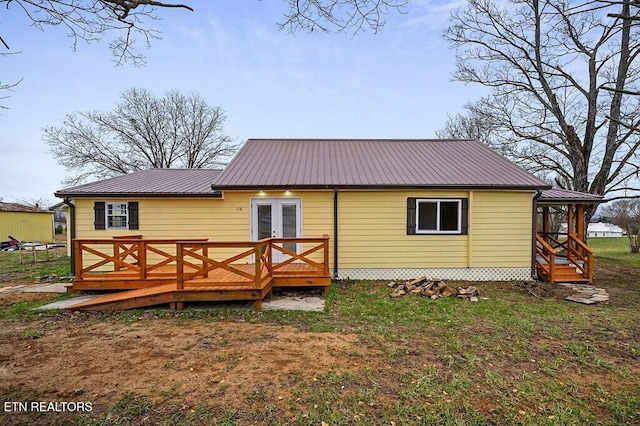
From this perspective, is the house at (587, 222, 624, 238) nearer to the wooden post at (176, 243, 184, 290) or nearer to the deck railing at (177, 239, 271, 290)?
the deck railing at (177, 239, 271, 290)

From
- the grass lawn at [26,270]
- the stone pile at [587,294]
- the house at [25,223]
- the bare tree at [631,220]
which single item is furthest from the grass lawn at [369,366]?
the house at [25,223]

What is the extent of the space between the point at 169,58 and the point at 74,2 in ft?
19.1

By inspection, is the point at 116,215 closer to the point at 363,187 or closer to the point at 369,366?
the point at 363,187

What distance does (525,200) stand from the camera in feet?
→ 27.5

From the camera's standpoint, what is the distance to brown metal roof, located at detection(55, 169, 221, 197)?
8.17 m

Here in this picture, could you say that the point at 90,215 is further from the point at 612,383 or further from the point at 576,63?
the point at 576,63

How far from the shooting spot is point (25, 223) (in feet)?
73.7

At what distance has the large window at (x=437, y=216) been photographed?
8281 millimetres

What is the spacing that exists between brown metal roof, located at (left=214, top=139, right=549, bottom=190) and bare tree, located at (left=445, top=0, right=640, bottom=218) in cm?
526

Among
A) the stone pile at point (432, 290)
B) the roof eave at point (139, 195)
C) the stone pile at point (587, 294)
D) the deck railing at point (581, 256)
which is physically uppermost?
the roof eave at point (139, 195)

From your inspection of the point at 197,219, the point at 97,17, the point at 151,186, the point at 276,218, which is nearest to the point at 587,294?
the point at 276,218

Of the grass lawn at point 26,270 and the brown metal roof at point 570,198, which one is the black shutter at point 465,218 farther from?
the grass lawn at point 26,270

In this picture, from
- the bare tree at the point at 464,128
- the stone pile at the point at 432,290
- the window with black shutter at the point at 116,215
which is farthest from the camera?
the bare tree at the point at 464,128

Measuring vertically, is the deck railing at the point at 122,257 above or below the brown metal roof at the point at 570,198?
below
